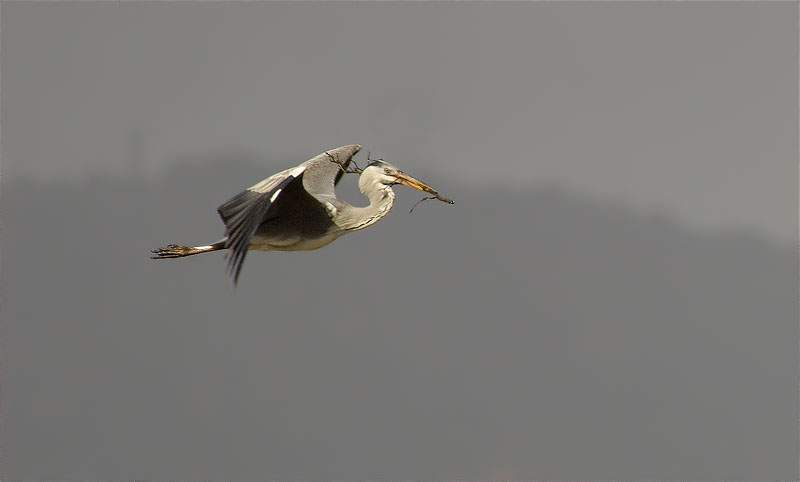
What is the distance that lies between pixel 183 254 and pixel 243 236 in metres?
2.04

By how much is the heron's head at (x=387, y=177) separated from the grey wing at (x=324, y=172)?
35 cm

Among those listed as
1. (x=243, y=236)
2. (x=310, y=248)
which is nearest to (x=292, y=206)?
(x=310, y=248)

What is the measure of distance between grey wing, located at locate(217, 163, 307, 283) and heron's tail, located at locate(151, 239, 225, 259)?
1.03m

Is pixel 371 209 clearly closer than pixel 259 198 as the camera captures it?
No

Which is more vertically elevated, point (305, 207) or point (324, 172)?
point (324, 172)

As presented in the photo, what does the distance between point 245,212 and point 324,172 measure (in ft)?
5.93

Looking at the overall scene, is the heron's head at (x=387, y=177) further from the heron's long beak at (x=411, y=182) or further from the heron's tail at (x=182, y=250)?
the heron's tail at (x=182, y=250)

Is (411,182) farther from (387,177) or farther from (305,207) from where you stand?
(305,207)

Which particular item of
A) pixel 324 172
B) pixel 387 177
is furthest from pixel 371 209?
pixel 324 172

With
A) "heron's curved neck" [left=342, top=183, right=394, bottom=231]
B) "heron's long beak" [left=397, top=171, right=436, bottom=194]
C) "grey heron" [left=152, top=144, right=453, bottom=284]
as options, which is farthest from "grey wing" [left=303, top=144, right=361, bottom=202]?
"heron's long beak" [left=397, top=171, right=436, bottom=194]

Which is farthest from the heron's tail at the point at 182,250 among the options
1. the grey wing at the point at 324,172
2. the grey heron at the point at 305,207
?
the grey wing at the point at 324,172

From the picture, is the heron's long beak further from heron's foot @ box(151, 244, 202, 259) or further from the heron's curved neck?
heron's foot @ box(151, 244, 202, 259)

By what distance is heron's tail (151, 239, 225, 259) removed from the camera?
14250 mm

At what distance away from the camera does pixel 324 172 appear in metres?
14.5
